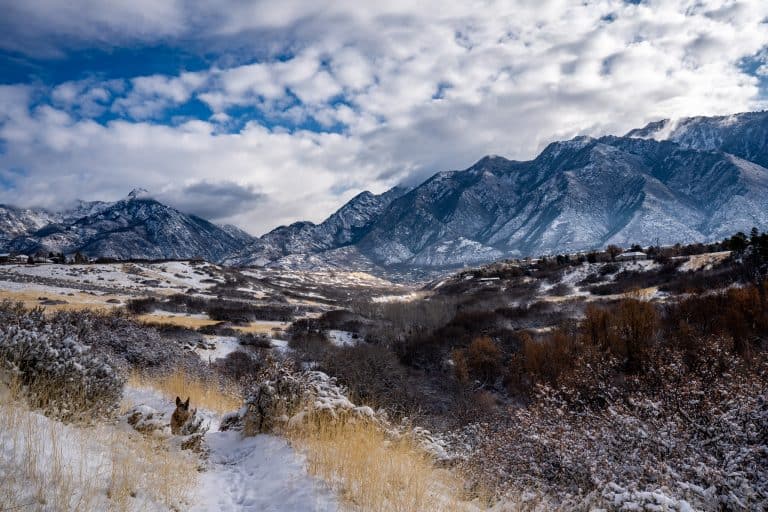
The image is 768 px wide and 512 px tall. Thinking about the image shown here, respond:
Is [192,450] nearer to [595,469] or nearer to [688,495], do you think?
[595,469]

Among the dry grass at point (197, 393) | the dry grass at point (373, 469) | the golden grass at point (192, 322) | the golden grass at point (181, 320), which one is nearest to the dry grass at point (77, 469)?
the dry grass at point (373, 469)

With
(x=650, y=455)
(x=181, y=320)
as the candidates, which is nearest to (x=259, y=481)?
(x=650, y=455)

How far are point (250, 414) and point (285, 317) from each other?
56252 millimetres

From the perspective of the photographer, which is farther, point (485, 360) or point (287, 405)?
point (485, 360)

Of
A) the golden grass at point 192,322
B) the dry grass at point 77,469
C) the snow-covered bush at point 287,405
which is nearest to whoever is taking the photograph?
the dry grass at point 77,469

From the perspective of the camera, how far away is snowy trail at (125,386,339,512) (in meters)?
4.66

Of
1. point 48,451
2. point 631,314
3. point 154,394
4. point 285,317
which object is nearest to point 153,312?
point 285,317

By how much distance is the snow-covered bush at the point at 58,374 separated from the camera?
543cm

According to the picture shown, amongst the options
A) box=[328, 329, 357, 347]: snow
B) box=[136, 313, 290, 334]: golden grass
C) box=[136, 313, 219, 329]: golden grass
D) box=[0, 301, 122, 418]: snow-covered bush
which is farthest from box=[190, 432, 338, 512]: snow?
box=[328, 329, 357, 347]: snow

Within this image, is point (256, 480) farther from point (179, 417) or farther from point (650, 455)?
point (650, 455)

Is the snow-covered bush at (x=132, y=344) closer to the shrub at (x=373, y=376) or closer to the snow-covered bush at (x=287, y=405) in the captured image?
the shrub at (x=373, y=376)

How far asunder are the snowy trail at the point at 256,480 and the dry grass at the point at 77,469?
0.32 meters

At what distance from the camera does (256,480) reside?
5.69 metres

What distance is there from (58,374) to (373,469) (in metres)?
4.51
